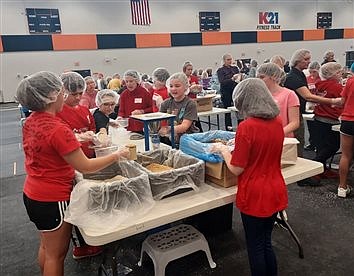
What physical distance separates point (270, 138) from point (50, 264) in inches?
48.7

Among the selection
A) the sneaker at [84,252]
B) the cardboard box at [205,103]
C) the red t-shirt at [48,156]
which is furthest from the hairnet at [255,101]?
the cardboard box at [205,103]

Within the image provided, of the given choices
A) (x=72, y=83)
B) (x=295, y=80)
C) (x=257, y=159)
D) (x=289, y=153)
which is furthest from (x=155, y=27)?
(x=257, y=159)

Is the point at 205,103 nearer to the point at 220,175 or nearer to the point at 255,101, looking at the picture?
the point at 220,175

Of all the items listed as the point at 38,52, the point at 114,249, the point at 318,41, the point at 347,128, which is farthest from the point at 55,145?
the point at 318,41

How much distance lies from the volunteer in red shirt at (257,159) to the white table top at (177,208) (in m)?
0.11

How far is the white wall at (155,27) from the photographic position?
10.7m

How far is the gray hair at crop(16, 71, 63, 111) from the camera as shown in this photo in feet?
4.83

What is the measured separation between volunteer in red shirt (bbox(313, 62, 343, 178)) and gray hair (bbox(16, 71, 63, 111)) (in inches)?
118

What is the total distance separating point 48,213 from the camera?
5.09 feet

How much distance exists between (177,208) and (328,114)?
8.78 ft

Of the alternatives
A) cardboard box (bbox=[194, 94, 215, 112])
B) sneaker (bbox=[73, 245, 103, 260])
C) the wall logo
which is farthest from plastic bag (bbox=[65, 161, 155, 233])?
the wall logo

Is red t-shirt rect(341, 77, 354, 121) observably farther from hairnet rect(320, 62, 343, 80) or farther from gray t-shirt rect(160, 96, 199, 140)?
gray t-shirt rect(160, 96, 199, 140)

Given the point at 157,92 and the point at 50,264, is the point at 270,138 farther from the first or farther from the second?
the point at 157,92

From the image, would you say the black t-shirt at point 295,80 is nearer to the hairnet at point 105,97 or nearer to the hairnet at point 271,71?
the hairnet at point 271,71
